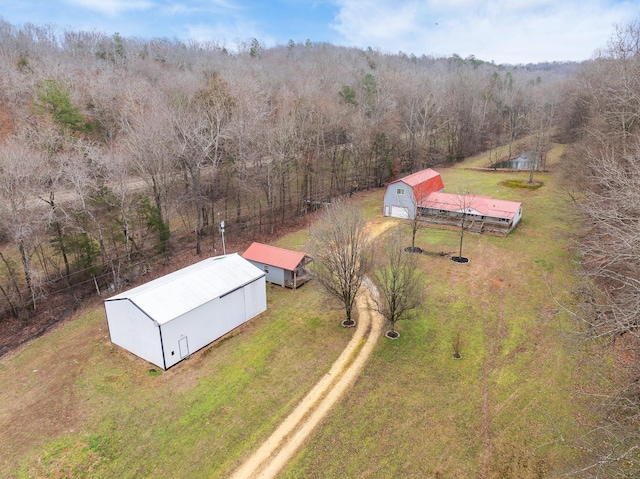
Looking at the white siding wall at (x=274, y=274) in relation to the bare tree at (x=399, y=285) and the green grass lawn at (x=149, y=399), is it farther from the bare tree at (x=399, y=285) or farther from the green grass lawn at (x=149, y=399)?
the bare tree at (x=399, y=285)

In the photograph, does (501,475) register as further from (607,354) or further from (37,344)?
(37,344)

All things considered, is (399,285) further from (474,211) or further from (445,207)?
(445,207)

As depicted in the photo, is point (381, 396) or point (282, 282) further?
point (282, 282)

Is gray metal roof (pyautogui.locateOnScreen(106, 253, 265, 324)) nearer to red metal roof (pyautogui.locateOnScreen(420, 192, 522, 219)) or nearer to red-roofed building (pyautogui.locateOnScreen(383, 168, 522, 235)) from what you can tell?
red-roofed building (pyautogui.locateOnScreen(383, 168, 522, 235))

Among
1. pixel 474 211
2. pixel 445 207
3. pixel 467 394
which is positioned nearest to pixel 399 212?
pixel 445 207

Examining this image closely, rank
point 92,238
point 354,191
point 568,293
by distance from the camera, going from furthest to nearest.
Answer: point 354,191, point 92,238, point 568,293

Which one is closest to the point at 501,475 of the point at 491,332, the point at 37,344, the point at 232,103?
the point at 491,332
